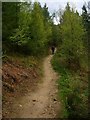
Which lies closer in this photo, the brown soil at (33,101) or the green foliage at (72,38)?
the brown soil at (33,101)

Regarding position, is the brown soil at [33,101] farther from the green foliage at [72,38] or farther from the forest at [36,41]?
the green foliage at [72,38]

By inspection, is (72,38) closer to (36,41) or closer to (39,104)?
(36,41)

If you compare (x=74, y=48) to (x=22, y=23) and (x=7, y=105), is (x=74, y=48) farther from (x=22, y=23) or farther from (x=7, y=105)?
(x=7, y=105)

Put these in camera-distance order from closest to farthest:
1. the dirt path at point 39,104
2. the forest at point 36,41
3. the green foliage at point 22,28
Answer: the dirt path at point 39,104
the forest at point 36,41
the green foliage at point 22,28

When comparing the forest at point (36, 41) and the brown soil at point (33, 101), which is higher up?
the forest at point (36, 41)

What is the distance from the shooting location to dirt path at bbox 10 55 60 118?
16625 millimetres

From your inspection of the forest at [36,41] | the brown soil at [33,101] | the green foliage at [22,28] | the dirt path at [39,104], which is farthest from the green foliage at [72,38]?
the dirt path at [39,104]

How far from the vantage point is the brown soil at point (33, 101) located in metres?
16.7

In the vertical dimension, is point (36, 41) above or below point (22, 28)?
below

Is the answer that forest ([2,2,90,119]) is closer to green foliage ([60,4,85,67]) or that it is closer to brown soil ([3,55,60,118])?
green foliage ([60,4,85,67])

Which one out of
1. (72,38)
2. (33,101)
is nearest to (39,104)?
(33,101)

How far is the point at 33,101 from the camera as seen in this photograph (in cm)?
1912

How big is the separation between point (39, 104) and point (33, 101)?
0.74 meters

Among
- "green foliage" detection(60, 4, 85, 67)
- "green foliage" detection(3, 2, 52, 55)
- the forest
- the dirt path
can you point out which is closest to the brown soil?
the dirt path
